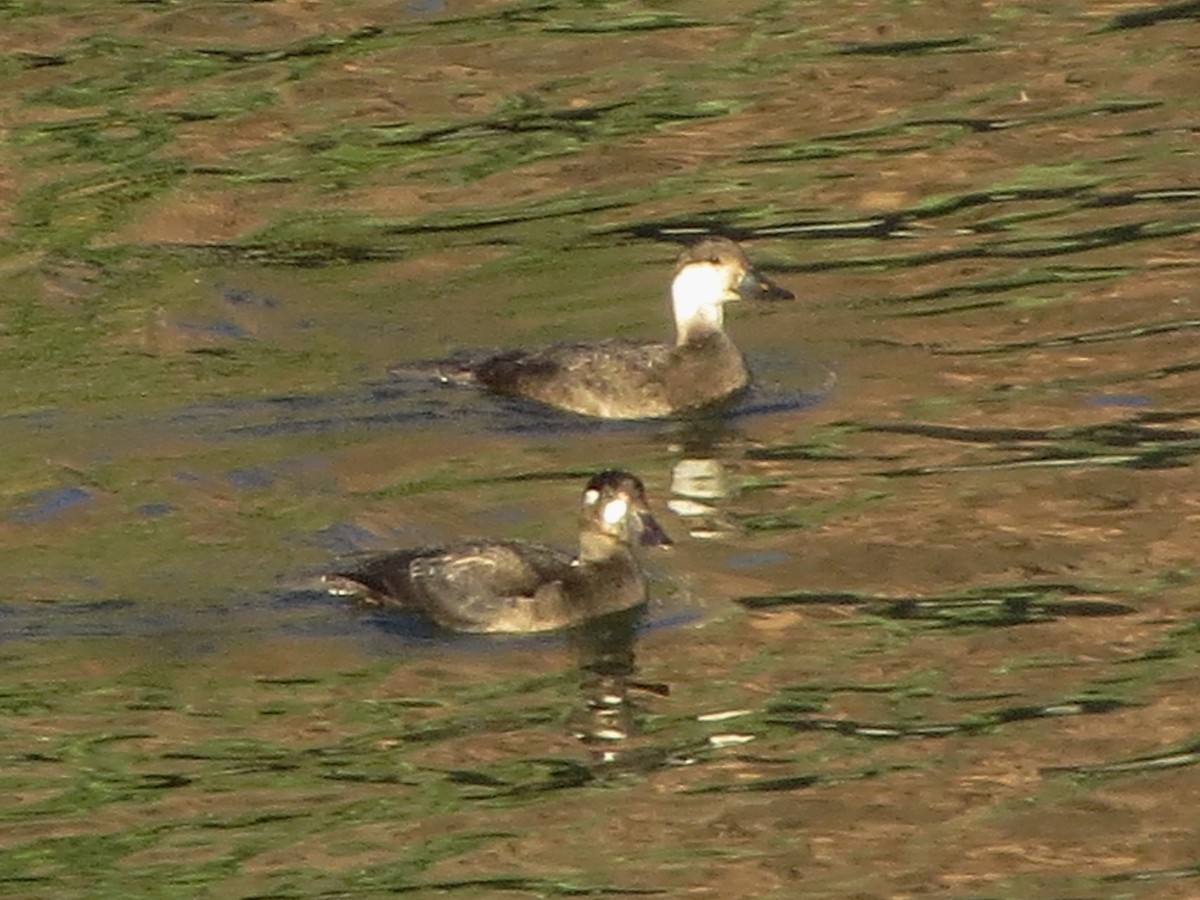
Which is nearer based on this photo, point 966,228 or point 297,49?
point 966,228

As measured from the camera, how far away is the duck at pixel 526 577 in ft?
37.3

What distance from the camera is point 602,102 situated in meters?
18.5

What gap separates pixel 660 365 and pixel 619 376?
238 mm

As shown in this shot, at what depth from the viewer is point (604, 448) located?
44.7 feet

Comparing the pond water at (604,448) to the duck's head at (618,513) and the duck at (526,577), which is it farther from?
the duck's head at (618,513)

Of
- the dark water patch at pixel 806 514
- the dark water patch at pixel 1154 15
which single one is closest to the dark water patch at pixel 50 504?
the dark water patch at pixel 806 514

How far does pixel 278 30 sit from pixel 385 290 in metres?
4.78

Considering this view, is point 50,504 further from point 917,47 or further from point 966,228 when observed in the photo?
point 917,47

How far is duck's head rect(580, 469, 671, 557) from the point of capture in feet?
38.2

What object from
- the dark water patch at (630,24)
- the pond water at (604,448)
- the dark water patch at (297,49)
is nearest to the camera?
the pond water at (604,448)

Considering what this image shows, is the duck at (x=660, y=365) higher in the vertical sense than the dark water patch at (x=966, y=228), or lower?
lower

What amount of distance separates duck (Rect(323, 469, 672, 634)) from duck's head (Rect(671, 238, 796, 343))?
112 inches

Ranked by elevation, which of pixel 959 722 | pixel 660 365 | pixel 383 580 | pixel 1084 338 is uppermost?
pixel 1084 338

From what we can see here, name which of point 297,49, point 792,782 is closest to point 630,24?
point 297,49
